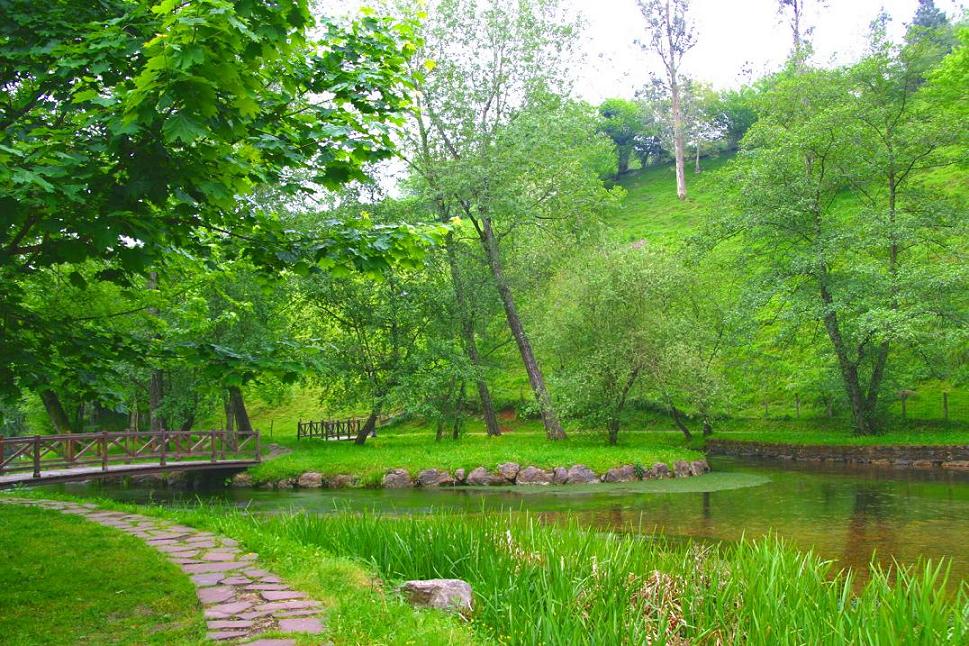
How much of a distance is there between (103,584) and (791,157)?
22.9m

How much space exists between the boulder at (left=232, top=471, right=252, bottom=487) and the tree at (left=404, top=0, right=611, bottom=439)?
9445 mm

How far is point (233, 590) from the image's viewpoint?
5.21 metres

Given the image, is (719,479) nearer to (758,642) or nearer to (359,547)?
(359,547)

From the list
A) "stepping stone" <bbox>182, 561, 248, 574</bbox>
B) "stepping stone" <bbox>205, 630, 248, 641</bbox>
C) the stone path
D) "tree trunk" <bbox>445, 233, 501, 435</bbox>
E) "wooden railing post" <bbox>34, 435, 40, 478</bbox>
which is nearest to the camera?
"stepping stone" <bbox>205, 630, 248, 641</bbox>

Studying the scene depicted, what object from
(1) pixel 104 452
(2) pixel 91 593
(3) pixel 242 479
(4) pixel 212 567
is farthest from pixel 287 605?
(3) pixel 242 479

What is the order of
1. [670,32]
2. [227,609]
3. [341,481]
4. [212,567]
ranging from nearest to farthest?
1. [227,609]
2. [212,567]
3. [341,481]
4. [670,32]

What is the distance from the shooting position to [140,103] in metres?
3.42

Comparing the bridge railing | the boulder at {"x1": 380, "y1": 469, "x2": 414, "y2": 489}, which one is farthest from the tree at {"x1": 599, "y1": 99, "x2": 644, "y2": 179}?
the bridge railing

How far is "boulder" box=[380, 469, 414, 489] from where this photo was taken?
1800 centimetres

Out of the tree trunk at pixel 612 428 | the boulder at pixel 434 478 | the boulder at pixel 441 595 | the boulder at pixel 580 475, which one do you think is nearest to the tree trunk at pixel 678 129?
the tree trunk at pixel 612 428

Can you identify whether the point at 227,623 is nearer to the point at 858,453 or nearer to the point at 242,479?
the point at 242,479

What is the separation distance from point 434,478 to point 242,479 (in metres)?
5.96

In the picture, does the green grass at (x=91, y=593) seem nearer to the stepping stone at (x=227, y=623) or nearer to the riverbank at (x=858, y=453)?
the stepping stone at (x=227, y=623)

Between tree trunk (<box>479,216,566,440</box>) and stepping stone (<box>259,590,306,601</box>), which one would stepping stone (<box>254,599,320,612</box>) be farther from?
tree trunk (<box>479,216,566,440</box>)
